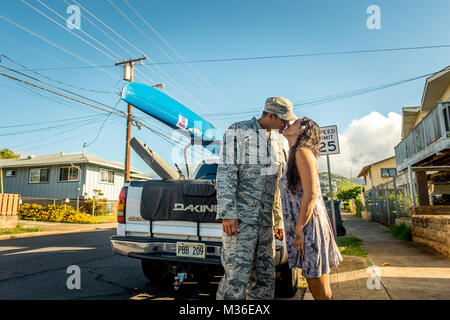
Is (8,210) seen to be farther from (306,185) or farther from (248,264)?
(306,185)

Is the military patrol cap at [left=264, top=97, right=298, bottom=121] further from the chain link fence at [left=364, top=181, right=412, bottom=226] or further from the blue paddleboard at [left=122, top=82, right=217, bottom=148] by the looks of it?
the chain link fence at [left=364, top=181, right=412, bottom=226]

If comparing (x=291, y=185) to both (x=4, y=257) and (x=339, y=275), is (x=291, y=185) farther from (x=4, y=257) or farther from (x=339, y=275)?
(x=4, y=257)

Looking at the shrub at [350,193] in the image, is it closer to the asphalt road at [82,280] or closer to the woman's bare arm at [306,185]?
the asphalt road at [82,280]

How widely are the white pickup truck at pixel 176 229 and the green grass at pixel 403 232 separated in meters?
5.40

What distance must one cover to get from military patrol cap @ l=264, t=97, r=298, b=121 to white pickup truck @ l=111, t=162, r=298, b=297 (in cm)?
129

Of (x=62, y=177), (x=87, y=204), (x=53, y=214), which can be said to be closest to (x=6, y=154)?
(x=62, y=177)

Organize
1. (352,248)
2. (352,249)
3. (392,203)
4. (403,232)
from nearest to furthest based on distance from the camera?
(352,249) < (352,248) < (403,232) < (392,203)

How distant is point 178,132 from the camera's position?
5750mm

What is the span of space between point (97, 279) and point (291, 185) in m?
3.86

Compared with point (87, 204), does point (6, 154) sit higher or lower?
higher

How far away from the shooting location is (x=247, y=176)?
271 centimetres

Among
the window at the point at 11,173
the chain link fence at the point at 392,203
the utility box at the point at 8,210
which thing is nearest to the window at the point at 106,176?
the window at the point at 11,173

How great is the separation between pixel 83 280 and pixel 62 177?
75.1 ft
